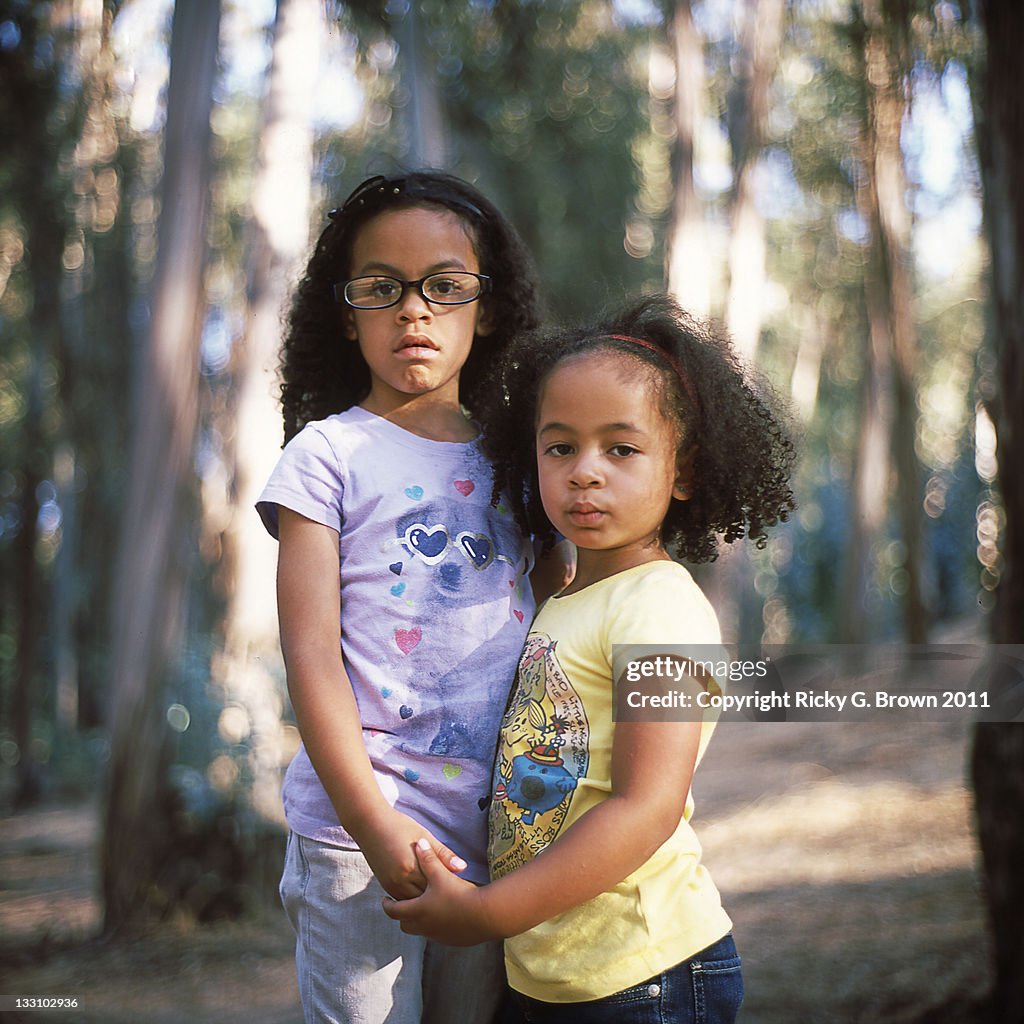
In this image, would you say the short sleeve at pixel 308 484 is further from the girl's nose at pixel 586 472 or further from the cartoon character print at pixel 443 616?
the girl's nose at pixel 586 472

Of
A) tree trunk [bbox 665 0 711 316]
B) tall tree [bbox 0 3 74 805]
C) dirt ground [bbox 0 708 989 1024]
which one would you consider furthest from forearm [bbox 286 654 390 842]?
tall tree [bbox 0 3 74 805]

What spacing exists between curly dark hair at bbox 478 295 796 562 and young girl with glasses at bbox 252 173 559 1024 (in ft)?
0.20

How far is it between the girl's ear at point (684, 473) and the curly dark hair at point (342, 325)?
0.41 m

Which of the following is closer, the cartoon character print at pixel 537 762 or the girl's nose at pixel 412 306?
the cartoon character print at pixel 537 762

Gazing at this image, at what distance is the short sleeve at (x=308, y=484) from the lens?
1.44 metres

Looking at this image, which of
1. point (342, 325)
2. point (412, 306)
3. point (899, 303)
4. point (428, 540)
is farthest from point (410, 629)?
point (899, 303)

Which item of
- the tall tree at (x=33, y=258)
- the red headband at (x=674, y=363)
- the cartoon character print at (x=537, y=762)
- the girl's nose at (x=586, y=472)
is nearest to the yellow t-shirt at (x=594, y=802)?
the cartoon character print at (x=537, y=762)

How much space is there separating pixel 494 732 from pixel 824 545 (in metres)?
19.2

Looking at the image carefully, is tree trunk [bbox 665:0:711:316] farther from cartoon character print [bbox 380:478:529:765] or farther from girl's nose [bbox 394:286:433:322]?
cartoon character print [bbox 380:478:529:765]

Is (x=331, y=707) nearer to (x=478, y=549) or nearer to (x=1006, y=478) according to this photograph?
(x=478, y=549)

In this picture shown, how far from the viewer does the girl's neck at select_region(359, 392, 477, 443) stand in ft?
5.35

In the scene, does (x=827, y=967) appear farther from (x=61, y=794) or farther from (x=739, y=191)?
(x=61, y=794)

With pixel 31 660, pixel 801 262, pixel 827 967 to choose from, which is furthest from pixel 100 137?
pixel 801 262

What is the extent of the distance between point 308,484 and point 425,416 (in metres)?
0.27
